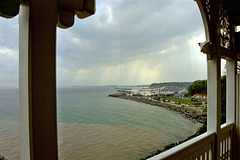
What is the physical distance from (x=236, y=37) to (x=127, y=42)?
1608mm

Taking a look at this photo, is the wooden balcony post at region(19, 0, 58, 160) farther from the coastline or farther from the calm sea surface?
the coastline

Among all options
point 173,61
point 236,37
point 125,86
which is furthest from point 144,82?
point 236,37

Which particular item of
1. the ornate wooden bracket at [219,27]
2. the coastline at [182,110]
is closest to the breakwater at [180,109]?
the coastline at [182,110]

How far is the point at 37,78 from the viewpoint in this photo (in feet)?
1.76

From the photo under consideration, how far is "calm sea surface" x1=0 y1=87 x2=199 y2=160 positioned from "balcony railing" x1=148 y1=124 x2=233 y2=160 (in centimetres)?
44

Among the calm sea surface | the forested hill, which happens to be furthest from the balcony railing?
the forested hill

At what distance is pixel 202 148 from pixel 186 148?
38 cm

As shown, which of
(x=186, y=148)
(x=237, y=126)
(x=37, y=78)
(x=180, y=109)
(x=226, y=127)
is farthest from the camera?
(x=180, y=109)

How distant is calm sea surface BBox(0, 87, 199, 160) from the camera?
86cm

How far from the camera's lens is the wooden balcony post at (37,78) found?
1.72 ft

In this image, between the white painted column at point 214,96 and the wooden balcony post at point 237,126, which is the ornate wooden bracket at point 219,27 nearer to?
Answer: the white painted column at point 214,96

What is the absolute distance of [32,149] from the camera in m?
0.52

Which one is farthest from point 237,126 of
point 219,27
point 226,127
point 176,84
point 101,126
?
point 101,126

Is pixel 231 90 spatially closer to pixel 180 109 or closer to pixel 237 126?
pixel 237 126
